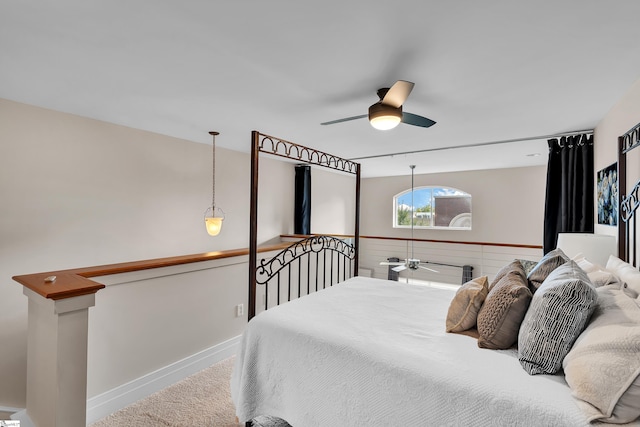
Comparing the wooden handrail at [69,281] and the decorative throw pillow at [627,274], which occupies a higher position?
the decorative throw pillow at [627,274]

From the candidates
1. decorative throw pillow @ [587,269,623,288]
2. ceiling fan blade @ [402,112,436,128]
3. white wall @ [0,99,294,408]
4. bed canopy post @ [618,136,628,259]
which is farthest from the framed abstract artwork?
white wall @ [0,99,294,408]

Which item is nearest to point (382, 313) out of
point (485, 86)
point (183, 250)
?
point (485, 86)

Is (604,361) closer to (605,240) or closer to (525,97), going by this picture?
(605,240)

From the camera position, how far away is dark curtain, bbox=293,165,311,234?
18.0 feet

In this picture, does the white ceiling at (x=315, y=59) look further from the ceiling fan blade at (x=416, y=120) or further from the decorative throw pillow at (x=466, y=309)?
Result: the decorative throw pillow at (x=466, y=309)

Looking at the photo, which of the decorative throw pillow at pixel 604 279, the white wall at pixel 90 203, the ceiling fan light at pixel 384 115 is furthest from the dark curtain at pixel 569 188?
the white wall at pixel 90 203

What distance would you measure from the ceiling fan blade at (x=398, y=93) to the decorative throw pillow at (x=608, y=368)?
148cm

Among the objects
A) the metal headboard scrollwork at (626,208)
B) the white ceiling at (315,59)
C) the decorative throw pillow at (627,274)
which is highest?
the white ceiling at (315,59)

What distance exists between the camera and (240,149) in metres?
4.41

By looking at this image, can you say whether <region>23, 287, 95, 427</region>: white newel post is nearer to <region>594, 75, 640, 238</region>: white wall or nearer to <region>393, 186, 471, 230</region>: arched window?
<region>594, 75, 640, 238</region>: white wall

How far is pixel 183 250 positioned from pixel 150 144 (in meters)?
1.36

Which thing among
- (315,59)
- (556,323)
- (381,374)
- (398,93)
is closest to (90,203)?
(315,59)

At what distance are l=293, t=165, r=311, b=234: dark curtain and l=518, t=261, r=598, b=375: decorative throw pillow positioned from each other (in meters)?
4.43

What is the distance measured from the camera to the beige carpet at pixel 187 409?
6.64ft
